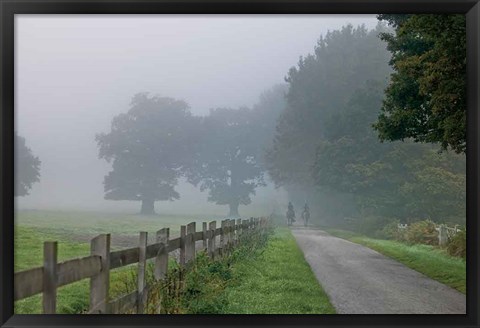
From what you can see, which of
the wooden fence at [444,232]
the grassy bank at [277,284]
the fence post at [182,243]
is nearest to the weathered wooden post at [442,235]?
the wooden fence at [444,232]

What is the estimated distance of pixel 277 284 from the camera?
799 centimetres

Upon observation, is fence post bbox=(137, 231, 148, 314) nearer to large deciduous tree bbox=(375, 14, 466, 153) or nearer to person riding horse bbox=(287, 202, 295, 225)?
person riding horse bbox=(287, 202, 295, 225)

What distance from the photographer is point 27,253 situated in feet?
22.8

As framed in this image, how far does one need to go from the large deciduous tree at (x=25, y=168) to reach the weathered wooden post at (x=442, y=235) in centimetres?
466

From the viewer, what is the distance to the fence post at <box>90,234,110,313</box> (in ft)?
20.3

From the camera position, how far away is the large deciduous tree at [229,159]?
26.1 feet

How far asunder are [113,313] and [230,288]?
1.75 meters

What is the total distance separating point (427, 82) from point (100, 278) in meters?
4.36

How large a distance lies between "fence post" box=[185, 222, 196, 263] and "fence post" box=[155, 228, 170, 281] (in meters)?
0.66

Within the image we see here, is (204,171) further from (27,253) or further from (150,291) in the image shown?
(27,253)

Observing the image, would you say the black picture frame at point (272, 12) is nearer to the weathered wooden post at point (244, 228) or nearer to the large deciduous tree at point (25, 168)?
the large deciduous tree at point (25, 168)

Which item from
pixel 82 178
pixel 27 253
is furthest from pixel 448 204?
pixel 27 253

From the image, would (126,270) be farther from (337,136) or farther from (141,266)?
(337,136)

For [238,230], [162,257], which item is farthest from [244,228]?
[162,257]
